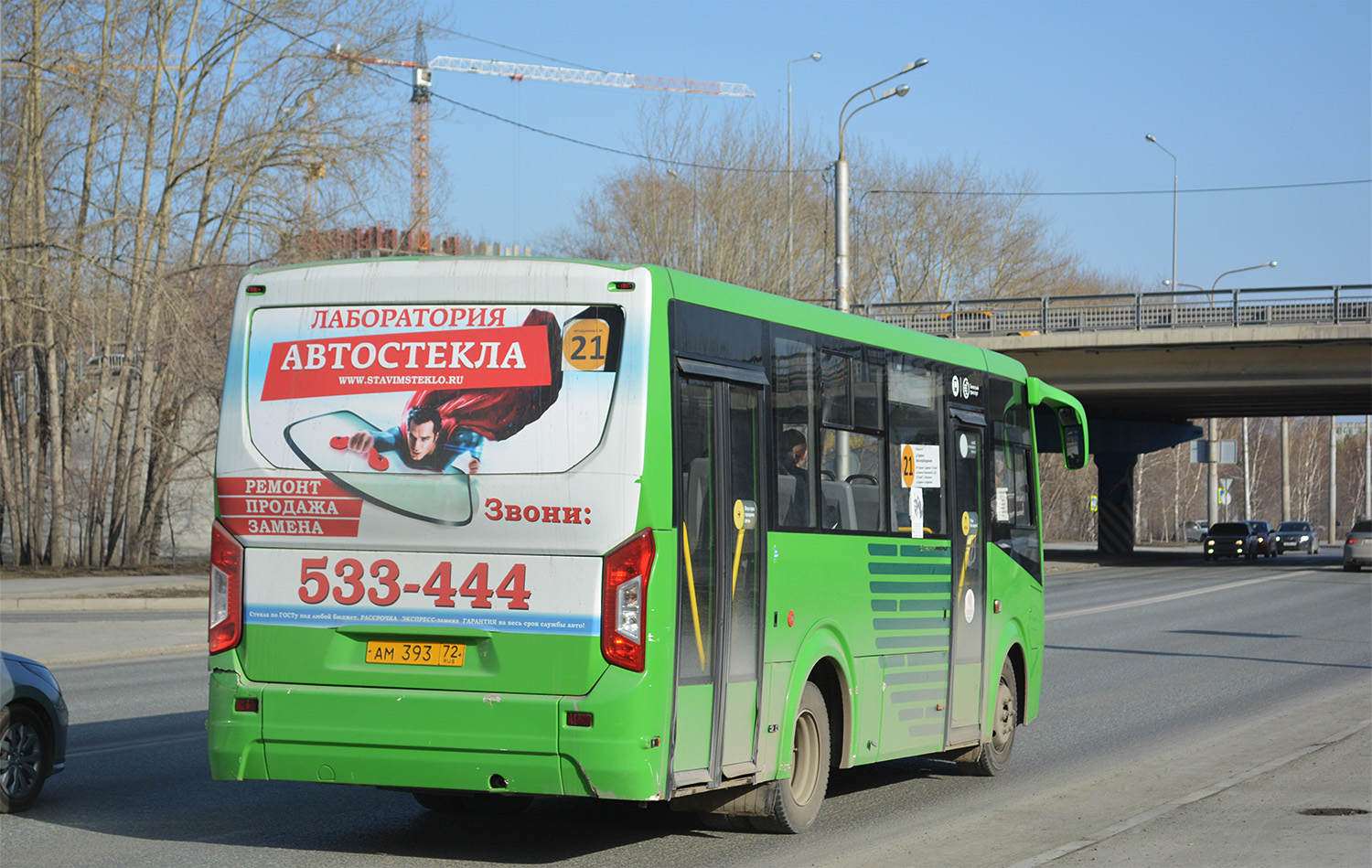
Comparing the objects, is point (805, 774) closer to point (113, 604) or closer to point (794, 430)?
point (794, 430)

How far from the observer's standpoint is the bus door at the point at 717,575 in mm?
6949

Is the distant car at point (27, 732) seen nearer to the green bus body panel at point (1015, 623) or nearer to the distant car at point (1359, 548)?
the green bus body panel at point (1015, 623)

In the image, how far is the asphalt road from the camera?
759 centimetres

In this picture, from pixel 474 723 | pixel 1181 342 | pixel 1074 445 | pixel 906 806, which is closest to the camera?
pixel 474 723

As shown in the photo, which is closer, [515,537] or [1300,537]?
[515,537]

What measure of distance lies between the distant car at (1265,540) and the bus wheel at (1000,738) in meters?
53.1

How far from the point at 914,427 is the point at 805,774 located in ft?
7.87

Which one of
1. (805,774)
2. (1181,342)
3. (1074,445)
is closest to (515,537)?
(805,774)

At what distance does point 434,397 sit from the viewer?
704 cm

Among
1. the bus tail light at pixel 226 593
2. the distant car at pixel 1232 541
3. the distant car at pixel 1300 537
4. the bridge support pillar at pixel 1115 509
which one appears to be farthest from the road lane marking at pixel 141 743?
the distant car at pixel 1300 537

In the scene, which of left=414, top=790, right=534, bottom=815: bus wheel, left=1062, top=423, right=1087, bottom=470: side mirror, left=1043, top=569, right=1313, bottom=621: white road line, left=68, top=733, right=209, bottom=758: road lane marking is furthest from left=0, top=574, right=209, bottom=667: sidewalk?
left=1043, top=569, right=1313, bottom=621: white road line

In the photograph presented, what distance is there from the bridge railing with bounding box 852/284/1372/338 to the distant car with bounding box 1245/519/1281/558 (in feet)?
61.1

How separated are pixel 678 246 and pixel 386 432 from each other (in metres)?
42.8

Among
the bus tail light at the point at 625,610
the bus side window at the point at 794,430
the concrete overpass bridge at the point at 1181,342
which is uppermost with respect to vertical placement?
the concrete overpass bridge at the point at 1181,342
